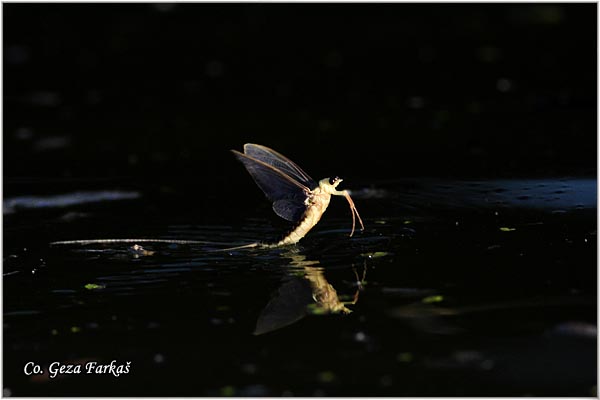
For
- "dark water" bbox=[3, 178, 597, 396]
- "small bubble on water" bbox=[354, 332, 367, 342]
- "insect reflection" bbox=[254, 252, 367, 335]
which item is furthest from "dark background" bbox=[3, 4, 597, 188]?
"small bubble on water" bbox=[354, 332, 367, 342]

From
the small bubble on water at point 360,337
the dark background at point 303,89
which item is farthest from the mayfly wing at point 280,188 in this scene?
the dark background at point 303,89

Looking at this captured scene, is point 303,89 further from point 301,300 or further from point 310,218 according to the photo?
point 301,300

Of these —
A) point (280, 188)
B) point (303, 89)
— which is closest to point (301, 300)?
point (280, 188)

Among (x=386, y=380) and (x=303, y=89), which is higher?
(x=303, y=89)

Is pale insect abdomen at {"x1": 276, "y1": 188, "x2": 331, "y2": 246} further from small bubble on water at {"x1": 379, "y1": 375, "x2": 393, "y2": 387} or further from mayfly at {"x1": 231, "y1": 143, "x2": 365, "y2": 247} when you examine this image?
small bubble on water at {"x1": 379, "y1": 375, "x2": 393, "y2": 387}

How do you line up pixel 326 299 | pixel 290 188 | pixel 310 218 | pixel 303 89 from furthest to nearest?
1. pixel 303 89
2. pixel 290 188
3. pixel 310 218
4. pixel 326 299

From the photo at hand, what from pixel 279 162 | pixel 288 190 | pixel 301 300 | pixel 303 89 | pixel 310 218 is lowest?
→ pixel 301 300
